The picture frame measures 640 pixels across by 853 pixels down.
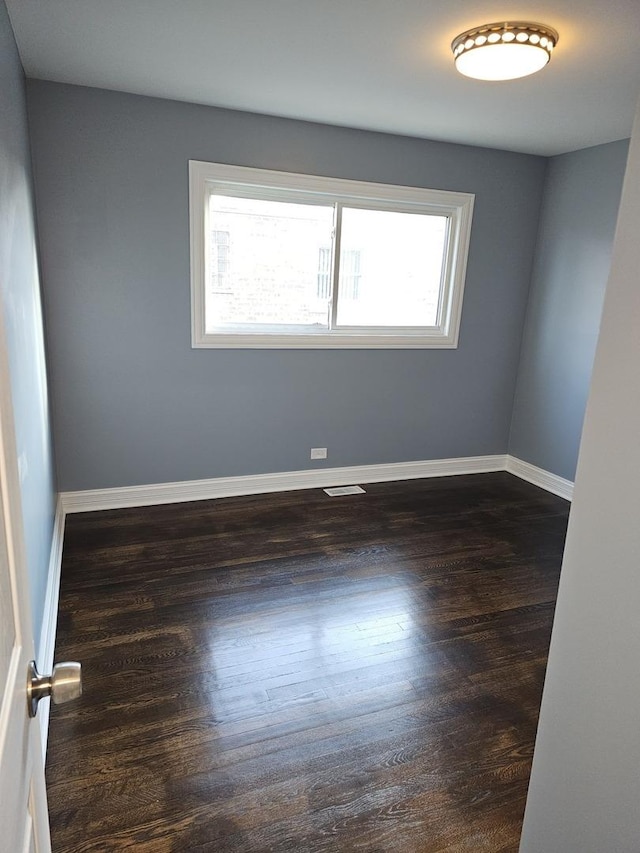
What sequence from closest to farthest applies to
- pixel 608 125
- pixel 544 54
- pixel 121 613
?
pixel 544 54
pixel 121 613
pixel 608 125

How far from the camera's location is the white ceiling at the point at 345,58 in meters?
2.08

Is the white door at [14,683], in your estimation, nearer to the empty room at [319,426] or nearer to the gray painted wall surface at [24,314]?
the empty room at [319,426]

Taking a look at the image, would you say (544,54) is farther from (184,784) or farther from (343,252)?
(184,784)

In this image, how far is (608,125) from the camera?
3.38 metres

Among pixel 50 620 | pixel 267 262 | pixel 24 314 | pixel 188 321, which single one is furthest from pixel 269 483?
pixel 24 314

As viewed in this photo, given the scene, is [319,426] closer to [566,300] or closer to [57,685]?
[566,300]

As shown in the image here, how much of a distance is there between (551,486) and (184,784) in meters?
3.61

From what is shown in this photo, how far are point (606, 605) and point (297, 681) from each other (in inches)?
59.8

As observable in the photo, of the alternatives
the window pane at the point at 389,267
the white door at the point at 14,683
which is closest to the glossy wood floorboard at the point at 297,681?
the white door at the point at 14,683

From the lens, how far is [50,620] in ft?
7.73

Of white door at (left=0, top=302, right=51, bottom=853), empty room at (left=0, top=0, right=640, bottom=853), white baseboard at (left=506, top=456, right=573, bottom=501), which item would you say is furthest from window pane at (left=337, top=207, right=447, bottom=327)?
white door at (left=0, top=302, right=51, bottom=853)

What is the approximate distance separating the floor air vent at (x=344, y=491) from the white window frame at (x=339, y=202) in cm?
109

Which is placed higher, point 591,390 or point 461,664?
point 591,390

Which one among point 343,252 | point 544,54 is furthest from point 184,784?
point 343,252
